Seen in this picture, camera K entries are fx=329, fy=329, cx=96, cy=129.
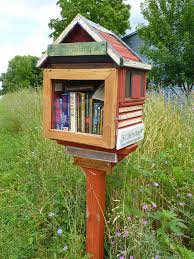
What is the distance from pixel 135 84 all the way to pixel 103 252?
1.17m

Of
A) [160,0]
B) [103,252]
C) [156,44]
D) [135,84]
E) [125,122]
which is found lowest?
[103,252]

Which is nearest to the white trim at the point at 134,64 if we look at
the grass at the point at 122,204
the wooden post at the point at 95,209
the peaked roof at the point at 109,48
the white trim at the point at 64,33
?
the peaked roof at the point at 109,48

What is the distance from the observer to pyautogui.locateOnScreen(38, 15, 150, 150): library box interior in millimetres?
1817

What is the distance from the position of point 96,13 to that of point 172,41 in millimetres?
9674

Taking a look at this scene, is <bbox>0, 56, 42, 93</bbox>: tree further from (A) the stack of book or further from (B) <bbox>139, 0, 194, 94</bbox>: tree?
(A) the stack of book

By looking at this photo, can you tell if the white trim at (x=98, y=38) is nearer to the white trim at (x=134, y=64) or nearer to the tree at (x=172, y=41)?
the white trim at (x=134, y=64)

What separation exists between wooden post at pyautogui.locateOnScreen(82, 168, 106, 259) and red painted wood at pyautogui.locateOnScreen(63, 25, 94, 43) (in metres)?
0.82

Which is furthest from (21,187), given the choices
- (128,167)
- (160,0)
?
(160,0)

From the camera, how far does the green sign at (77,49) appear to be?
1.79 meters

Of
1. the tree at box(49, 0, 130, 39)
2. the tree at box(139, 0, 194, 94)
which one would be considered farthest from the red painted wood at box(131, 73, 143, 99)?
the tree at box(49, 0, 130, 39)

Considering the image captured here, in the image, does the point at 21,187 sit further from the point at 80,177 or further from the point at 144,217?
the point at 144,217

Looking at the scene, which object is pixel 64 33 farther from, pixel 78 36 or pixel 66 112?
pixel 66 112

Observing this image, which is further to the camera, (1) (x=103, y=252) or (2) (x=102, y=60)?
(1) (x=103, y=252)

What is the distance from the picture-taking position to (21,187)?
361 cm
